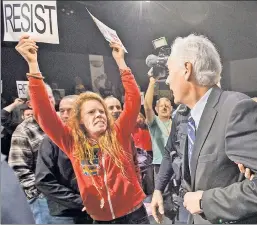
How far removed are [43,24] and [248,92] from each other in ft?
4.56

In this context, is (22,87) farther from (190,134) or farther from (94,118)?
(190,134)

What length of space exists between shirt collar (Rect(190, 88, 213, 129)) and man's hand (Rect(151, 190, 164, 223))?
1.69ft

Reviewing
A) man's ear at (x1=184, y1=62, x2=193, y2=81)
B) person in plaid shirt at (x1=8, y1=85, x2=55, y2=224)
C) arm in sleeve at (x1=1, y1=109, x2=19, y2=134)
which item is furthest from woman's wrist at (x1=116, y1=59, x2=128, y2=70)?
arm in sleeve at (x1=1, y1=109, x2=19, y2=134)

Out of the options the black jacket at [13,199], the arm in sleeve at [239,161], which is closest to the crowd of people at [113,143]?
the arm in sleeve at [239,161]

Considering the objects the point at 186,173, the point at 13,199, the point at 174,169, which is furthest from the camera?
the point at 174,169

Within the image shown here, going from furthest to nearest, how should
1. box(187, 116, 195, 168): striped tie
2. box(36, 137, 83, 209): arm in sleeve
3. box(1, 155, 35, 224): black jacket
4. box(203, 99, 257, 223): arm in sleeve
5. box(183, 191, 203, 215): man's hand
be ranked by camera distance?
box(36, 137, 83, 209): arm in sleeve, box(187, 116, 195, 168): striped tie, box(183, 191, 203, 215): man's hand, box(203, 99, 257, 223): arm in sleeve, box(1, 155, 35, 224): black jacket

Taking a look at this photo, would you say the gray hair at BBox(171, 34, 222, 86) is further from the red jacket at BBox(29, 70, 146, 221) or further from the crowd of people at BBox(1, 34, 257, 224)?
the red jacket at BBox(29, 70, 146, 221)

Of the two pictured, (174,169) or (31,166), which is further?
(31,166)

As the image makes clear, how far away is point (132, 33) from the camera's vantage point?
2703 mm

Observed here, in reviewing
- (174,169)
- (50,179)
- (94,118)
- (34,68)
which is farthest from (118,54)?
(50,179)

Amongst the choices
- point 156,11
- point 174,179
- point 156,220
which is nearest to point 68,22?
point 156,11

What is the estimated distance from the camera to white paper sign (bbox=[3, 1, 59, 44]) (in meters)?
2.75

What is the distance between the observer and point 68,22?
9.02 feet

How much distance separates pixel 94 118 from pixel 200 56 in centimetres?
78
